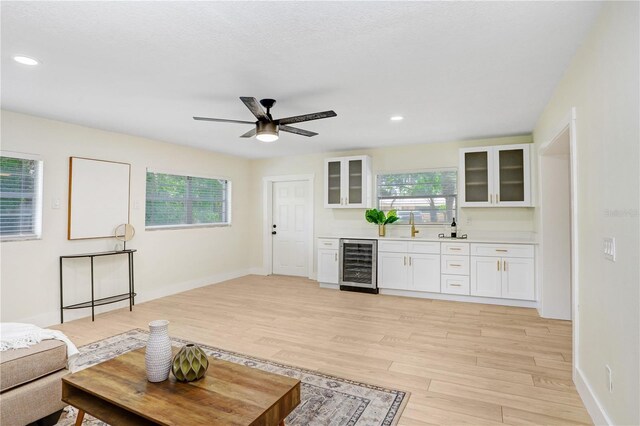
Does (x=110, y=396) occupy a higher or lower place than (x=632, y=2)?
lower

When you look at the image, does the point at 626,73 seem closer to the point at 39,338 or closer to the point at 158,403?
the point at 158,403

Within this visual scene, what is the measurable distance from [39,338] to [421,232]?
506cm

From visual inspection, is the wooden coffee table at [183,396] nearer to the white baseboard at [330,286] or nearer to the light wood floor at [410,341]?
the light wood floor at [410,341]

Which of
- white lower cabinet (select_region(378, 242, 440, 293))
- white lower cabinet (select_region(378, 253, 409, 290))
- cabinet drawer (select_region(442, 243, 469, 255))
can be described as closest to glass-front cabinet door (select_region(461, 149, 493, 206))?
cabinet drawer (select_region(442, 243, 469, 255))

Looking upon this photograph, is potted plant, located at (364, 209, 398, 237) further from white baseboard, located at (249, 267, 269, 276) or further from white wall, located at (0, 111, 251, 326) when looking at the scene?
white wall, located at (0, 111, 251, 326)

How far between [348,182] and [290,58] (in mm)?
3643

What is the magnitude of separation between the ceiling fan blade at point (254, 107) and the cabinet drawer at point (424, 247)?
3136mm

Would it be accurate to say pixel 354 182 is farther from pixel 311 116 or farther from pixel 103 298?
pixel 103 298

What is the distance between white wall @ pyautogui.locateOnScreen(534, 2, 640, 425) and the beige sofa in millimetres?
3146

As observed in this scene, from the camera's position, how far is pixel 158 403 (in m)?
1.59

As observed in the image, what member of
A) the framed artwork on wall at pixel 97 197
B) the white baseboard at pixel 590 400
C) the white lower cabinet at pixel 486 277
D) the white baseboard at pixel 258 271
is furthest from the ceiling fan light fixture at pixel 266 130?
the white baseboard at pixel 258 271

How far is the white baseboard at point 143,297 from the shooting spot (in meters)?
3.97

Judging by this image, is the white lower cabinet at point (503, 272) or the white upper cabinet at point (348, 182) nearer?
the white lower cabinet at point (503, 272)

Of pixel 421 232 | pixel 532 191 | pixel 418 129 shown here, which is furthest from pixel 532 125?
pixel 421 232
